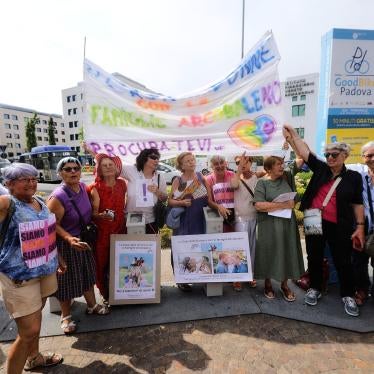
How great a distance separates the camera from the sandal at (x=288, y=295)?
→ 11.5 ft

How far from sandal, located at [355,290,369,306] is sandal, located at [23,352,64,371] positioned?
132 inches

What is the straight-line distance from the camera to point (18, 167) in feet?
7.06

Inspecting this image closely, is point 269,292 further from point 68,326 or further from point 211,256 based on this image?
point 68,326

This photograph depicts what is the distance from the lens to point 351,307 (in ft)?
10.5

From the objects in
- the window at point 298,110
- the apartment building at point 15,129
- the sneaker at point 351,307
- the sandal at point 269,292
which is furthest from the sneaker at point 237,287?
the apartment building at point 15,129

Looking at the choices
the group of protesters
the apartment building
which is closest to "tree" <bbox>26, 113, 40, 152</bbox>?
the apartment building

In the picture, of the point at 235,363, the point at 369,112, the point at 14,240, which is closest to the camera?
the point at 14,240

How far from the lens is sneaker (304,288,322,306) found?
3406 mm

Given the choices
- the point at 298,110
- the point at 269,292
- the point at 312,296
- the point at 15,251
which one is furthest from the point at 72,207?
the point at 298,110

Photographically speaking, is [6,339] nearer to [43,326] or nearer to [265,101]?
[43,326]

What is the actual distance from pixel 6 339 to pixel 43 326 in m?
0.35

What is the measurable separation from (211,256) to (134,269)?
969 mm

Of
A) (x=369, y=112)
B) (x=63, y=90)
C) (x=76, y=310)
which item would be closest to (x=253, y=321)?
(x=76, y=310)

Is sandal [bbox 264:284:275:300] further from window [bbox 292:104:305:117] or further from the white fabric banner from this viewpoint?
window [bbox 292:104:305:117]
